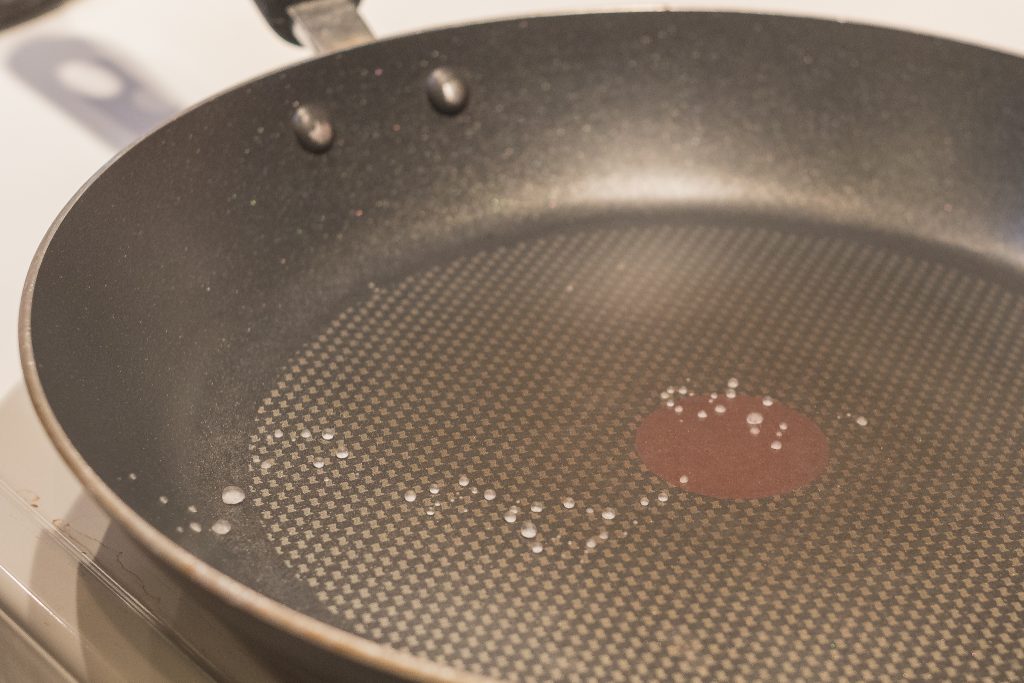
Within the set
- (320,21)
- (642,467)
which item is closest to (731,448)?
(642,467)

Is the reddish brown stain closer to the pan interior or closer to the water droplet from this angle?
the pan interior

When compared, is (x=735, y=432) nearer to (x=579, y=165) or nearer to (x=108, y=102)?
(x=579, y=165)

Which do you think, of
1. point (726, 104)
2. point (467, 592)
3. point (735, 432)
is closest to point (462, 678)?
point (467, 592)

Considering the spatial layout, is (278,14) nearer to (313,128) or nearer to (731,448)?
(313,128)

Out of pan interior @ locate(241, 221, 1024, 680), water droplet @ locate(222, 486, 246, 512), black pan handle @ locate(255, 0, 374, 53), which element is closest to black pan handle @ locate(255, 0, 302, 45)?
black pan handle @ locate(255, 0, 374, 53)

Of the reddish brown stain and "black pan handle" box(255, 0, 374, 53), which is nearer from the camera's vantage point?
the reddish brown stain

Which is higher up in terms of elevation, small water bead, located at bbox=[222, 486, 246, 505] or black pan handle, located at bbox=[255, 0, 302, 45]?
black pan handle, located at bbox=[255, 0, 302, 45]

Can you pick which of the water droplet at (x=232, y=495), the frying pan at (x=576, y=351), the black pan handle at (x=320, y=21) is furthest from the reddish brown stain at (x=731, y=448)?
the black pan handle at (x=320, y=21)

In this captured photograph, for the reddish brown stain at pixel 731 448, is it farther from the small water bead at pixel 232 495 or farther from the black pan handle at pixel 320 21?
the black pan handle at pixel 320 21
